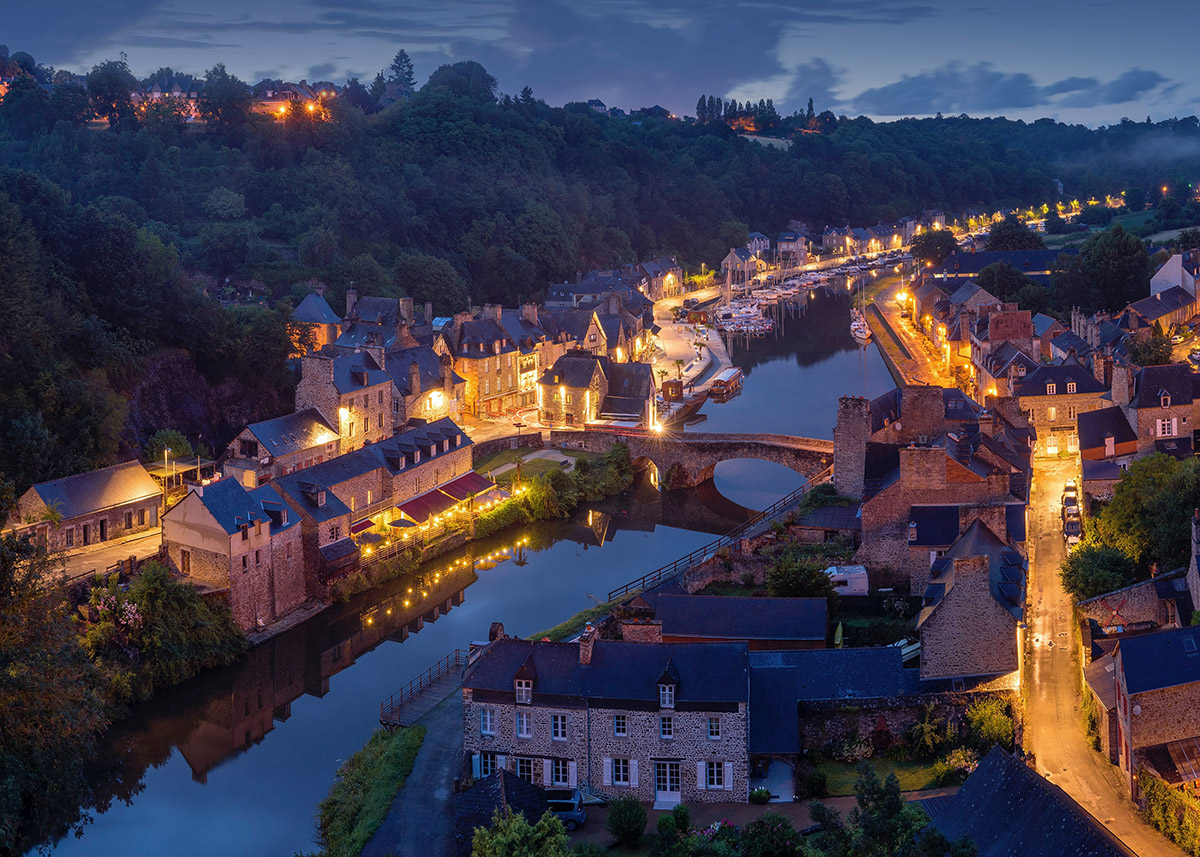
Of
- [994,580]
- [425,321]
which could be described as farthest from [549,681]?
[425,321]

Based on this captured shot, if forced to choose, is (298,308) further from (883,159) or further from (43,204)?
(883,159)

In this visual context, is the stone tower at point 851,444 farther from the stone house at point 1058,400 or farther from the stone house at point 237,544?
the stone house at point 237,544

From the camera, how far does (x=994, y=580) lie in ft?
90.8

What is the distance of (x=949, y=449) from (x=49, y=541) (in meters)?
25.9

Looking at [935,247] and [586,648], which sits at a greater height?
[935,247]

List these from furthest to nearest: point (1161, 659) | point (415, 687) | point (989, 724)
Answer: point (415, 687)
point (989, 724)
point (1161, 659)

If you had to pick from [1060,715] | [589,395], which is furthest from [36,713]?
[589,395]

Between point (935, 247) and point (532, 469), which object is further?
point (935, 247)

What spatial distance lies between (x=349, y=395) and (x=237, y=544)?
44.5 ft

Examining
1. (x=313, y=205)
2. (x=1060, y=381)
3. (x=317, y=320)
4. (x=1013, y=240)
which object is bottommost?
(x=1060, y=381)

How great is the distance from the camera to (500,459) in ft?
166

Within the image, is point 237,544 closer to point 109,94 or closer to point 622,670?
point 622,670

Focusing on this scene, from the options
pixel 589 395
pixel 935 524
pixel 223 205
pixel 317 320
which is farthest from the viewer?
pixel 223 205

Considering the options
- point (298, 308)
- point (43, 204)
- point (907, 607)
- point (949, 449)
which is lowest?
point (907, 607)
